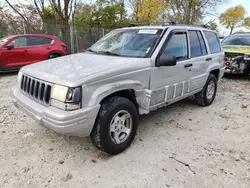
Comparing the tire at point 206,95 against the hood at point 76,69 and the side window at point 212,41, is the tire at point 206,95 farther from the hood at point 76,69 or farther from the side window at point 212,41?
the hood at point 76,69

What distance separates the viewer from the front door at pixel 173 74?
10.7ft

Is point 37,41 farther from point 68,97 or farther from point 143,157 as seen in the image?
point 143,157

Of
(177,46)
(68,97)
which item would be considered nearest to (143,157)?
(68,97)

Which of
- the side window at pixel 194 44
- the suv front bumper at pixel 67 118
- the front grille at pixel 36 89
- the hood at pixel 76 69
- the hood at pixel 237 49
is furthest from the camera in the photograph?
the hood at pixel 237 49

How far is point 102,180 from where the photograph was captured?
245cm

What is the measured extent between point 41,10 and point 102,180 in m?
15.6

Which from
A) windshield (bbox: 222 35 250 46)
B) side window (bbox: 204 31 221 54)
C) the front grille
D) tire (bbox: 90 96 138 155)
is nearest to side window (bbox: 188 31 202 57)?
side window (bbox: 204 31 221 54)

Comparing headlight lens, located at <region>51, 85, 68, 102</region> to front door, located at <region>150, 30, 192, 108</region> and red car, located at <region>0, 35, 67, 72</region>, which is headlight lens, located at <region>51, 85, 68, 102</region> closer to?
front door, located at <region>150, 30, 192, 108</region>

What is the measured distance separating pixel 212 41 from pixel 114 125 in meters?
3.49

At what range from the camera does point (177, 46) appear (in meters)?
3.67

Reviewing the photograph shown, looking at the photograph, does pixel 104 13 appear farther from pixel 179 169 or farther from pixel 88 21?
pixel 179 169

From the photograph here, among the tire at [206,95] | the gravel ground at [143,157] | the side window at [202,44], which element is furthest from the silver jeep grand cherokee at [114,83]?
the tire at [206,95]

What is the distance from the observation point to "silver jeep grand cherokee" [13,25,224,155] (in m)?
2.36

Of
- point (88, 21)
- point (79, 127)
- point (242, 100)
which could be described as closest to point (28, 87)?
point (79, 127)
